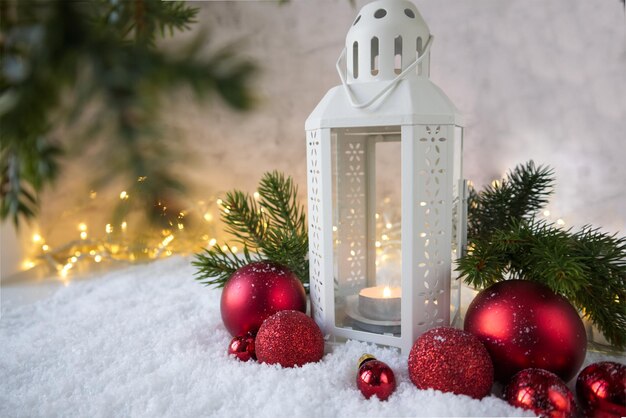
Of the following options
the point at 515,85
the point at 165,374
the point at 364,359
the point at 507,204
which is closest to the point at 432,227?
the point at 364,359

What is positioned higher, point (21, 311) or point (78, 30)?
point (78, 30)

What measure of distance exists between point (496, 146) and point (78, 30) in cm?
140

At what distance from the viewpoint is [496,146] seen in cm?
138

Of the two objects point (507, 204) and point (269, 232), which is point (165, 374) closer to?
point (269, 232)

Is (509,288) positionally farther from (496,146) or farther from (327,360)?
(496,146)

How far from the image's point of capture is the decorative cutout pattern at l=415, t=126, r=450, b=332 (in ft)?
2.02

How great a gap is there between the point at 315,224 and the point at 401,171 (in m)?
0.16

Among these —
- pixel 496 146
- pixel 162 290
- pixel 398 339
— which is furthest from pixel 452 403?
pixel 496 146

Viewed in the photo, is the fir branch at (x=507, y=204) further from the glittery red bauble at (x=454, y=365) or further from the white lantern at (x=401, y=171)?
the glittery red bauble at (x=454, y=365)

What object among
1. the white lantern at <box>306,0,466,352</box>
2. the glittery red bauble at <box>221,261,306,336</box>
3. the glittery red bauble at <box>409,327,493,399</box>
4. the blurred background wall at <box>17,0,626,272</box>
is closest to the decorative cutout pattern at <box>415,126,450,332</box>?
the white lantern at <box>306,0,466,352</box>

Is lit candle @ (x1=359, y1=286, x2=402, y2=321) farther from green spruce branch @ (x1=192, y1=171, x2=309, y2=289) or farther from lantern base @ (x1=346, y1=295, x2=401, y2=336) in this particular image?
green spruce branch @ (x1=192, y1=171, x2=309, y2=289)

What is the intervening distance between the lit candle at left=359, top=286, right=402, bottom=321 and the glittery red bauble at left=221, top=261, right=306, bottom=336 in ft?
0.36

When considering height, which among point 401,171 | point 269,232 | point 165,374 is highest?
point 401,171

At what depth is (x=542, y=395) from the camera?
0.48 m
